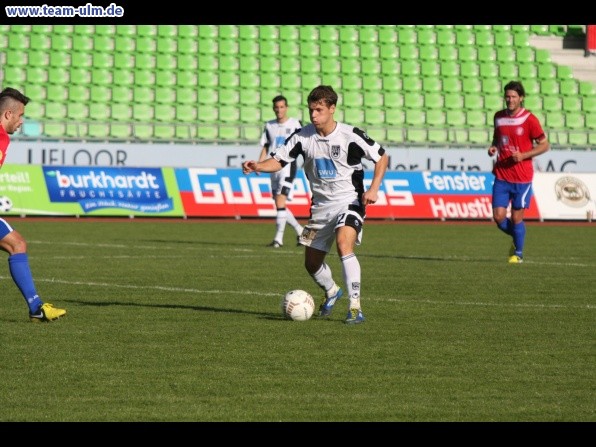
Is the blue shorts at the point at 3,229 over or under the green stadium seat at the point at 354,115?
under

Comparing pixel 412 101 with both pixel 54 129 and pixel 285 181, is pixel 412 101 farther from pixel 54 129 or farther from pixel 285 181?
pixel 285 181

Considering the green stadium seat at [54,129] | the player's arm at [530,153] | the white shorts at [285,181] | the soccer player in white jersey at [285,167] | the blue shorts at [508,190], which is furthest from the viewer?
the green stadium seat at [54,129]

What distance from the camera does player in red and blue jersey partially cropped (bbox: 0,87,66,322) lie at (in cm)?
1010

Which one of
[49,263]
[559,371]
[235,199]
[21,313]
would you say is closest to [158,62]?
[235,199]

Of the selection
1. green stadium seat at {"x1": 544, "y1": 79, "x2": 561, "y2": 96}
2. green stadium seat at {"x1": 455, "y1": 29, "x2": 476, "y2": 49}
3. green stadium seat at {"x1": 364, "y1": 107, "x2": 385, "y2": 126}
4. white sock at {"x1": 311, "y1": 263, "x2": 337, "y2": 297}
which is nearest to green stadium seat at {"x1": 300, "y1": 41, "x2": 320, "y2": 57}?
green stadium seat at {"x1": 364, "y1": 107, "x2": 385, "y2": 126}

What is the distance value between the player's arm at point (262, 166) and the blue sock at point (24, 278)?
80.7 inches

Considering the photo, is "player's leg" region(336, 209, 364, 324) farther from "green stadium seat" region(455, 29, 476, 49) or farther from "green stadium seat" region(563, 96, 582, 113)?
"green stadium seat" region(455, 29, 476, 49)

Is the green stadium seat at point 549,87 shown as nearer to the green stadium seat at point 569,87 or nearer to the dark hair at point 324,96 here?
the green stadium seat at point 569,87

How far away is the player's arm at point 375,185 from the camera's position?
1040 centimetres

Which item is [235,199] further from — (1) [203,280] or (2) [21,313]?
(2) [21,313]

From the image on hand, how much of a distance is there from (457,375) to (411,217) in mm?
20733

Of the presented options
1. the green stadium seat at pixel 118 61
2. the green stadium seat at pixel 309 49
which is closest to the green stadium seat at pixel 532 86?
the green stadium seat at pixel 309 49

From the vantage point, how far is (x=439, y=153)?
29031 millimetres

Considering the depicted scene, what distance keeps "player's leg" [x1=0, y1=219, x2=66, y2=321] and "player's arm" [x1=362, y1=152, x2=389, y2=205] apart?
2.83 metres
